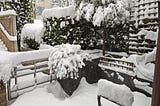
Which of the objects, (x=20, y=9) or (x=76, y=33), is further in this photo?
(x=20, y=9)

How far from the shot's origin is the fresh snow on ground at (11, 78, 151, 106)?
450 cm

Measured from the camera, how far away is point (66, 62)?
490 centimetres

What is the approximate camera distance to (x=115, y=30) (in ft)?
22.4

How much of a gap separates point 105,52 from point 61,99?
271 centimetres

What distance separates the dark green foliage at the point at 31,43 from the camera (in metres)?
8.99

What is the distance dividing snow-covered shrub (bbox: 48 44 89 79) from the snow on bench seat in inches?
66.6

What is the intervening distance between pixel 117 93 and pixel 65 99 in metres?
2.13

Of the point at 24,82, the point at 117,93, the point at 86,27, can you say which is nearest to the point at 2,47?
the point at 24,82

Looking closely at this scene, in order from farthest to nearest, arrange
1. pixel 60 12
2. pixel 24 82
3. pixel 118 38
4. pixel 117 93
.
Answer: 1. pixel 60 12
2. pixel 118 38
3. pixel 24 82
4. pixel 117 93

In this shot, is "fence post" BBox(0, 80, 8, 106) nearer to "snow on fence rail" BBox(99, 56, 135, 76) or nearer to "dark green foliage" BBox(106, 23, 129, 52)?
"snow on fence rail" BBox(99, 56, 135, 76)

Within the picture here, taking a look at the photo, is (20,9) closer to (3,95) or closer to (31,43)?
(31,43)

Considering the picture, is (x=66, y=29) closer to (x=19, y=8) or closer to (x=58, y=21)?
(x=58, y=21)

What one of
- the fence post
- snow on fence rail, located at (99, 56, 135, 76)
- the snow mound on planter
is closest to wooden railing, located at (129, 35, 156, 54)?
snow on fence rail, located at (99, 56, 135, 76)

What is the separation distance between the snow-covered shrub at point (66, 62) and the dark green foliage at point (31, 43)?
3.93 meters
